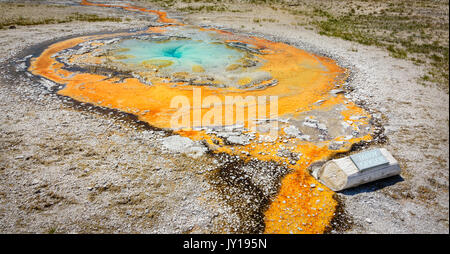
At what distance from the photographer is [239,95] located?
38.1 ft

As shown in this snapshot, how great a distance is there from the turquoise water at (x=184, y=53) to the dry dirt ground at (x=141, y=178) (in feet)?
21.6

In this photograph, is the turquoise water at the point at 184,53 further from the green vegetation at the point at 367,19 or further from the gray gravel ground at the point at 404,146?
the green vegetation at the point at 367,19

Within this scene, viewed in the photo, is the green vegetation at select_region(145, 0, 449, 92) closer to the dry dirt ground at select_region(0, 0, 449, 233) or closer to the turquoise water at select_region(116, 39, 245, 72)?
the dry dirt ground at select_region(0, 0, 449, 233)

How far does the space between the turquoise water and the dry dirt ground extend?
6.58m

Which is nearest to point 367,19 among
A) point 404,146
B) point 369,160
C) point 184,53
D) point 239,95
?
point 184,53

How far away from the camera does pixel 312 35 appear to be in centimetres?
2188

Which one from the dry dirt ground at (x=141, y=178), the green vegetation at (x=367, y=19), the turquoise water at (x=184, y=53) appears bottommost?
the dry dirt ground at (x=141, y=178)

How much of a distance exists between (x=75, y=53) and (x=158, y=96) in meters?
9.23

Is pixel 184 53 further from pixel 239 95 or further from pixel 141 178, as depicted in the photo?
pixel 141 178

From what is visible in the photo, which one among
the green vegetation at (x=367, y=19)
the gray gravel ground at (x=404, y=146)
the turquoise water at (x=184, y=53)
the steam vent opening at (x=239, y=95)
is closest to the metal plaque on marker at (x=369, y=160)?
the gray gravel ground at (x=404, y=146)

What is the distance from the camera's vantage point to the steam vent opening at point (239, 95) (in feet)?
22.6

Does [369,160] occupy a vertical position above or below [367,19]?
below

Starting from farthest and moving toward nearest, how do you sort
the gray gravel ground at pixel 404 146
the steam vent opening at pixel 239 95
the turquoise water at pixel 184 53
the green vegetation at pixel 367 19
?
the turquoise water at pixel 184 53
the green vegetation at pixel 367 19
the steam vent opening at pixel 239 95
the gray gravel ground at pixel 404 146

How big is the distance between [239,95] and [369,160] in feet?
21.9
